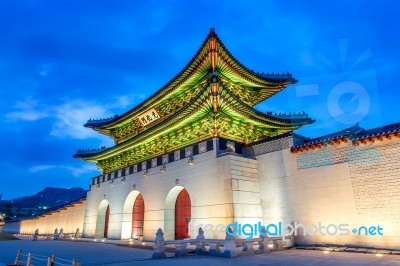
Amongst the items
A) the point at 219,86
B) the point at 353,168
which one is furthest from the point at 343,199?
the point at 219,86

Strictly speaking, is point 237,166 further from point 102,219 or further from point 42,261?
point 102,219

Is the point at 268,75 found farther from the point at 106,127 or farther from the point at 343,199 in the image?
the point at 106,127

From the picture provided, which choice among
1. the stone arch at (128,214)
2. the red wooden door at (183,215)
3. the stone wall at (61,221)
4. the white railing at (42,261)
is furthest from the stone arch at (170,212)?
the stone wall at (61,221)

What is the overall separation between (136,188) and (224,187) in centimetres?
853

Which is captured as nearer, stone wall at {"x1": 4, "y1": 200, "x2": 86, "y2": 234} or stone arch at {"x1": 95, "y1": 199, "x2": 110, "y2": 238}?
stone arch at {"x1": 95, "y1": 199, "x2": 110, "y2": 238}

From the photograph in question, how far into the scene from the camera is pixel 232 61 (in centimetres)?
1669

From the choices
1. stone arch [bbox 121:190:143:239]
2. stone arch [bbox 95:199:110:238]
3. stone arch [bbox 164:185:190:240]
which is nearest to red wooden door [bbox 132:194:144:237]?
stone arch [bbox 121:190:143:239]

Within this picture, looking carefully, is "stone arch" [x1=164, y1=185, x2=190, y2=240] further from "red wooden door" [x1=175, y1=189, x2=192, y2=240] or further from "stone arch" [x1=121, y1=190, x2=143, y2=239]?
"stone arch" [x1=121, y1=190, x2=143, y2=239]

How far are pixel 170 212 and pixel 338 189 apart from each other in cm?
986

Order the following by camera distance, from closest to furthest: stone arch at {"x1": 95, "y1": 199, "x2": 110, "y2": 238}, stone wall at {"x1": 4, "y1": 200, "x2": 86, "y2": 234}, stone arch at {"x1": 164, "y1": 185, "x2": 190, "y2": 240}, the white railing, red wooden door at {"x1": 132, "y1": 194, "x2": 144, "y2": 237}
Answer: the white railing < stone arch at {"x1": 164, "y1": 185, "x2": 190, "y2": 240} < red wooden door at {"x1": 132, "y1": 194, "x2": 144, "y2": 237} < stone arch at {"x1": 95, "y1": 199, "x2": 110, "y2": 238} < stone wall at {"x1": 4, "y1": 200, "x2": 86, "y2": 234}

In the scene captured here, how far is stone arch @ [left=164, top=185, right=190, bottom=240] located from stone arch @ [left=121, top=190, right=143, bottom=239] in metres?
3.98

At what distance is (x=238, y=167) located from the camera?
14586mm

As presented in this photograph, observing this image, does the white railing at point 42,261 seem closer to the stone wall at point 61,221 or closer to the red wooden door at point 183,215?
the red wooden door at point 183,215

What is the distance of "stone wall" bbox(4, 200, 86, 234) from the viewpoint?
28203mm
